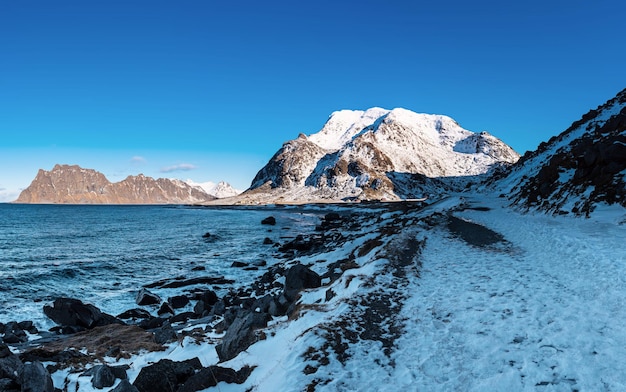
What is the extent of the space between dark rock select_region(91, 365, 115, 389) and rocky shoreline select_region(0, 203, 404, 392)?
3cm

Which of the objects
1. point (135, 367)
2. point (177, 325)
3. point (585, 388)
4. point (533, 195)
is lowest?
point (177, 325)

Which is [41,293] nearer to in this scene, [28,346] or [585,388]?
[28,346]

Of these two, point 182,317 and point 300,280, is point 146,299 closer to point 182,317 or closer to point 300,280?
point 182,317

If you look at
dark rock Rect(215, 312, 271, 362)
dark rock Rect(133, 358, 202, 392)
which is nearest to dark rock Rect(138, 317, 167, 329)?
dark rock Rect(215, 312, 271, 362)

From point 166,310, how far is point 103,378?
45.6ft

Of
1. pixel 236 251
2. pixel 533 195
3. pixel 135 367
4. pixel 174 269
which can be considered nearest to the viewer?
pixel 135 367

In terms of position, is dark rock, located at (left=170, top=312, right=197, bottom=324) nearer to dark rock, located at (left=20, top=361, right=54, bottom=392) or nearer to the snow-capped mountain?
dark rock, located at (left=20, top=361, right=54, bottom=392)

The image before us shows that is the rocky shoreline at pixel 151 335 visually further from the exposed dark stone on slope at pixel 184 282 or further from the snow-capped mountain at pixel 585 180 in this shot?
the snow-capped mountain at pixel 585 180

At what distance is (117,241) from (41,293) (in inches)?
1303

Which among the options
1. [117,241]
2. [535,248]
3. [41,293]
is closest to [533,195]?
[535,248]

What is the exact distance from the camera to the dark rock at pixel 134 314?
22406mm

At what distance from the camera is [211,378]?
8422 mm

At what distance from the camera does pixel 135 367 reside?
12.1 meters

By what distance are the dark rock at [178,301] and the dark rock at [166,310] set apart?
927 millimetres
